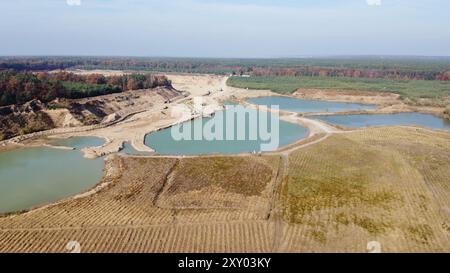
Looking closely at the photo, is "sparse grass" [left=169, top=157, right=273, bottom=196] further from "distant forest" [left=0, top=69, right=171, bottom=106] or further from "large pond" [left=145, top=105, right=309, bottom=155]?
"distant forest" [left=0, top=69, right=171, bottom=106]

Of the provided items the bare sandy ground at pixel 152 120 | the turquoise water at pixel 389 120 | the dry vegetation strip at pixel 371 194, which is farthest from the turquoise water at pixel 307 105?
the dry vegetation strip at pixel 371 194

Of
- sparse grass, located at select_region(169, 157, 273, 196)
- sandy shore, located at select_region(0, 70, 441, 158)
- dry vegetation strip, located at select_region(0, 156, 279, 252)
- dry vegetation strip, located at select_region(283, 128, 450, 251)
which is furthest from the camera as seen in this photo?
sandy shore, located at select_region(0, 70, 441, 158)

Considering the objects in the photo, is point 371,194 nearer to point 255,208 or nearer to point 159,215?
point 255,208

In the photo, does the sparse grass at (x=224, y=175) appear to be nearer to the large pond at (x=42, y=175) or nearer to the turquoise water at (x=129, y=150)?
the turquoise water at (x=129, y=150)
